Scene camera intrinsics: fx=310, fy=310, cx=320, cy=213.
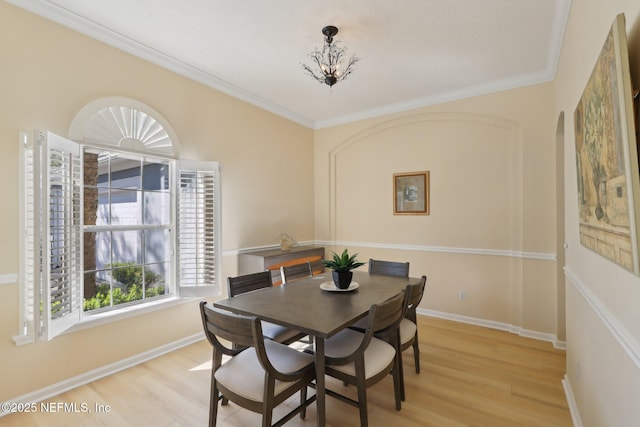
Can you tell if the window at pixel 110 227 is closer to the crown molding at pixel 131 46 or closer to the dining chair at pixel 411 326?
the crown molding at pixel 131 46

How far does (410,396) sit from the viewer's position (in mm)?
2426

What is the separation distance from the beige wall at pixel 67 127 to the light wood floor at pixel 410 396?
0.98ft

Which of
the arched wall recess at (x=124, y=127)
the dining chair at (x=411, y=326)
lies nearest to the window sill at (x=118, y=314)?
the arched wall recess at (x=124, y=127)

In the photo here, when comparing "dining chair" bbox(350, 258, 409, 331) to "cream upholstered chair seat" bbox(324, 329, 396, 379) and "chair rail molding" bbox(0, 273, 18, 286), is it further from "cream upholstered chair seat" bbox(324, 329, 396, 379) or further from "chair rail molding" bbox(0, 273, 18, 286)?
"chair rail molding" bbox(0, 273, 18, 286)

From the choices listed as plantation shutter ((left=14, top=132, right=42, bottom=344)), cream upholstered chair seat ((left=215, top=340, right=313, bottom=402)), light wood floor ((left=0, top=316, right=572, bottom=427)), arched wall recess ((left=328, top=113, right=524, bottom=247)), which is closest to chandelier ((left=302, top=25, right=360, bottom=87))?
arched wall recess ((left=328, top=113, right=524, bottom=247))

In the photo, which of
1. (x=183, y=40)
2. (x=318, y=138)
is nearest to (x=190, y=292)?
(x=183, y=40)

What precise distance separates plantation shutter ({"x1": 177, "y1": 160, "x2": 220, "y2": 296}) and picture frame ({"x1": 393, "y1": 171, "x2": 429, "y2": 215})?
8.33ft

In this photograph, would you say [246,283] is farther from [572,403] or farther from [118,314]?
[572,403]

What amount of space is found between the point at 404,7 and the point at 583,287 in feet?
7.68

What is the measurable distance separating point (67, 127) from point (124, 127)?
1.44ft

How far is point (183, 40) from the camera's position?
9.46 feet

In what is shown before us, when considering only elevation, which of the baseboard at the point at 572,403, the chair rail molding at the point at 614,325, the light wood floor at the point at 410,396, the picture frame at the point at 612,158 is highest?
the picture frame at the point at 612,158

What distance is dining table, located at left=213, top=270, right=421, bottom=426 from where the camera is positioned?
180 centimetres

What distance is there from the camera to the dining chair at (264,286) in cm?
246
